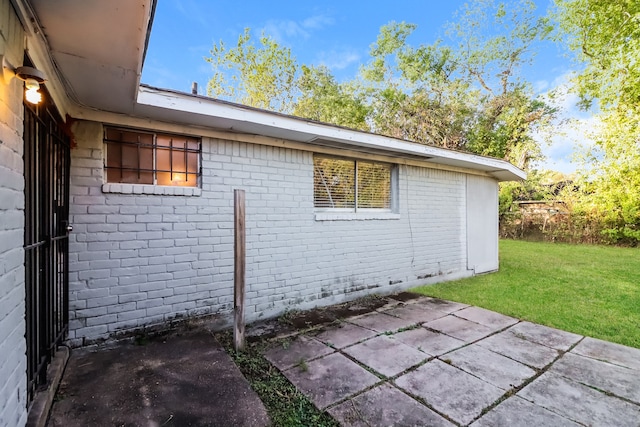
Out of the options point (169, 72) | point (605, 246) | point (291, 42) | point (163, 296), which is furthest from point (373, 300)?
point (169, 72)

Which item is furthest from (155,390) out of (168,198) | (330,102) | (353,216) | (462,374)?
(330,102)

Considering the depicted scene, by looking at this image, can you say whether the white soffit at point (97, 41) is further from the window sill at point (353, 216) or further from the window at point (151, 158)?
the window sill at point (353, 216)

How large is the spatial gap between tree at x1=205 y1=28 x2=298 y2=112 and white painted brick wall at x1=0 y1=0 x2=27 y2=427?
15.2 metres

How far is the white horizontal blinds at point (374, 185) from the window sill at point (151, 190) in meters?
2.62

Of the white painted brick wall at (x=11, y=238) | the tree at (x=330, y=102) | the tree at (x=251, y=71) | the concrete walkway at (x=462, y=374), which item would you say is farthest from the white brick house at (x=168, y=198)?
the tree at (x=330, y=102)

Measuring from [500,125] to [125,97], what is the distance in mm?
17602

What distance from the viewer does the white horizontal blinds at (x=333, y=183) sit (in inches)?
179

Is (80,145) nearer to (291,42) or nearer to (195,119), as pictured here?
(195,119)

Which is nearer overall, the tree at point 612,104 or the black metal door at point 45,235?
the black metal door at point 45,235

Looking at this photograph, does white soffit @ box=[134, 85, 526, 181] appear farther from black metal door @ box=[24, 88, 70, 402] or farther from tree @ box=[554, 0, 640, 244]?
tree @ box=[554, 0, 640, 244]

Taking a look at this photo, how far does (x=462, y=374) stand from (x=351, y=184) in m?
3.04

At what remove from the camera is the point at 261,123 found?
3.38 meters

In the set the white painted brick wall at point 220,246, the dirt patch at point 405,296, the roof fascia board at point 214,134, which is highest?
the roof fascia board at point 214,134

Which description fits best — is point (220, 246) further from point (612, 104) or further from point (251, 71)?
point (251, 71)
